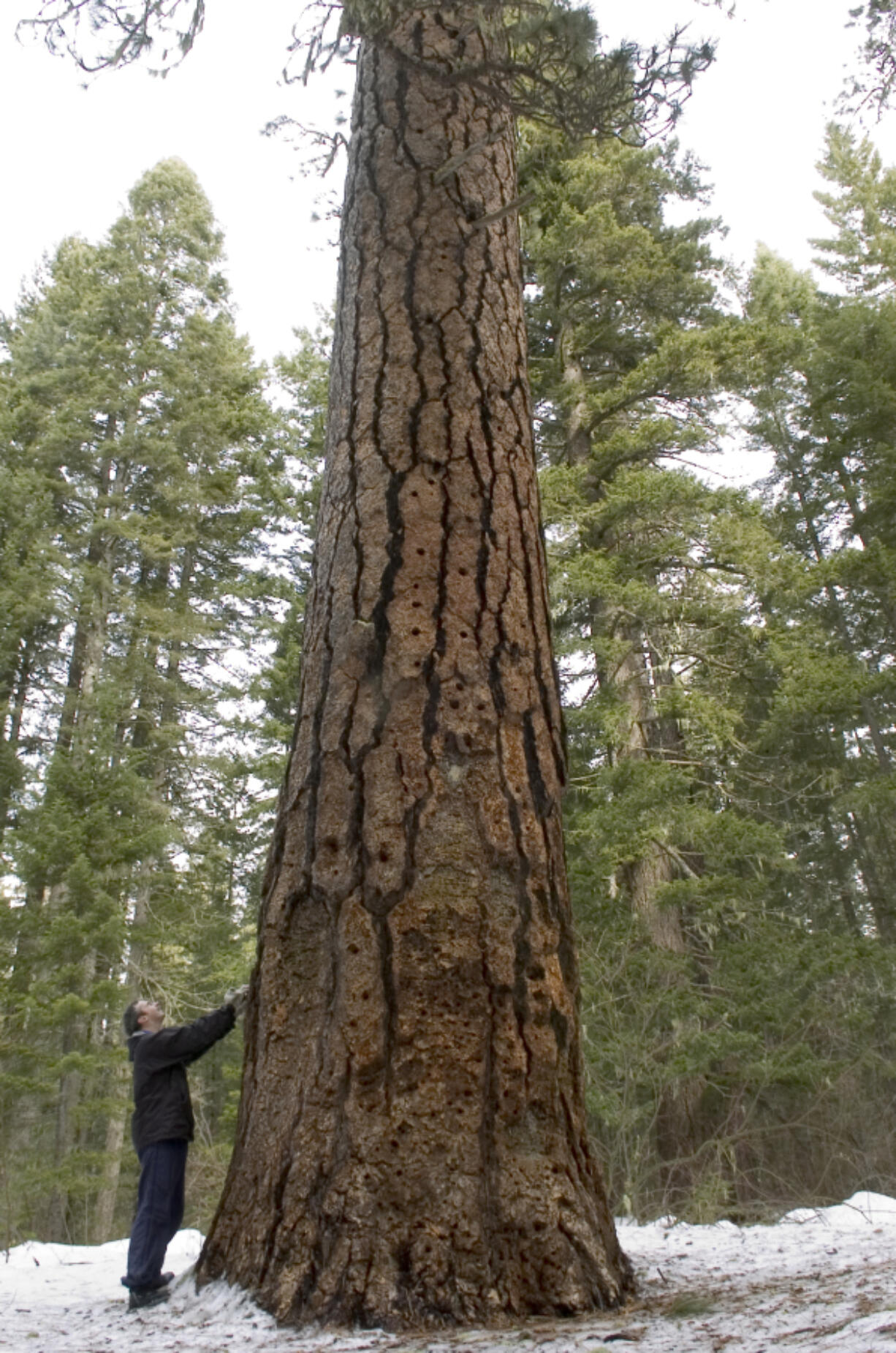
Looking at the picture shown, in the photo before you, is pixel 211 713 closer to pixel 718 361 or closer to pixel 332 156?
pixel 718 361

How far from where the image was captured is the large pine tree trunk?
207cm

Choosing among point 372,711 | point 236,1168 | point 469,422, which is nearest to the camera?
point 236,1168

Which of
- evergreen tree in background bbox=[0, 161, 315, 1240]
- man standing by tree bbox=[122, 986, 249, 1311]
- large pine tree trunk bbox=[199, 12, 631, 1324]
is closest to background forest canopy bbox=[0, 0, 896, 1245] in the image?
evergreen tree in background bbox=[0, 161, 315, 1240]

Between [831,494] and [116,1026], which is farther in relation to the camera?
[831,494]

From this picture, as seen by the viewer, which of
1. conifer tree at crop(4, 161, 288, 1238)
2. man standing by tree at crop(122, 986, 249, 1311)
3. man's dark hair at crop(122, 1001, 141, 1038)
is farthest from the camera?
conifer tree at crop(4, 161, 288, 1238)

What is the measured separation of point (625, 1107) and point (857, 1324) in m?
5.91

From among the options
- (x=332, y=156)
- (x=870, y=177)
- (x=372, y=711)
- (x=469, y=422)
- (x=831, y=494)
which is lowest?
(x=372, y=711)

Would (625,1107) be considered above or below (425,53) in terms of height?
below

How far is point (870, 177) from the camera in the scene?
18.5 meters

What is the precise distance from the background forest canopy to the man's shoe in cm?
412

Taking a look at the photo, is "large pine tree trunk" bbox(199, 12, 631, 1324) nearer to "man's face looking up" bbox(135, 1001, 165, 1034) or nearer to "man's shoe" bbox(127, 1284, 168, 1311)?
"man's shoe" bbox(127, 1284, 168, 1311)

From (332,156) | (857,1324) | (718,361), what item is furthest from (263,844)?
(857,1324)

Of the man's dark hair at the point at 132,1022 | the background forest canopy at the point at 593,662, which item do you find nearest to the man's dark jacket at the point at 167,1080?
the man's dark hair at the point at 132,1022

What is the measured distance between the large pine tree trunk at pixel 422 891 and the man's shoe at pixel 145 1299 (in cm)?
23
